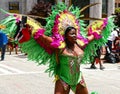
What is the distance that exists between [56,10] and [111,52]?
41.7 feet

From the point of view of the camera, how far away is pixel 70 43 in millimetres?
6141

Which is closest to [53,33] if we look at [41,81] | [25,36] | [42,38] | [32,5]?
[42,38]

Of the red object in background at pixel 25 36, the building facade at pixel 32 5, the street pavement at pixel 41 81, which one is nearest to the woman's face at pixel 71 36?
the red object in background at pixel 25 36

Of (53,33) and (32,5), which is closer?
(53,33)

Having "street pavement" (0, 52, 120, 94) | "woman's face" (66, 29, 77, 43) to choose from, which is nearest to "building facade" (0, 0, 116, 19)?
"street pavement" (0, 52, 120, 94)

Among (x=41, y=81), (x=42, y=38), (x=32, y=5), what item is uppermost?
(x=32, y=5)

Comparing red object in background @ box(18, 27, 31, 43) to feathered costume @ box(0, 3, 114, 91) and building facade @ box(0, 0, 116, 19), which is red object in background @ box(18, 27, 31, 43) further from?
building facade @ box(0, 0, 116, 19)

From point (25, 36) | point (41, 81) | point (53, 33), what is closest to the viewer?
point (25, 36)

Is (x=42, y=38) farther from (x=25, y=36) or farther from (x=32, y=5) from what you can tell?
(x=32, y=5)

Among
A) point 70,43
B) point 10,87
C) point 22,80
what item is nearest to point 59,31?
point 70,43

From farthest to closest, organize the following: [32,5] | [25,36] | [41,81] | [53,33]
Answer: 1. [32,5]
2. [41,81]
3. [53,33]
4. [25,36]

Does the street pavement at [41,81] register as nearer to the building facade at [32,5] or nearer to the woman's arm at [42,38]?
the woman's arm at [42,38]

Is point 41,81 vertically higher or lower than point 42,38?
lower

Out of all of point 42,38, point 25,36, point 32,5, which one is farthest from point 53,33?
point 32,5
